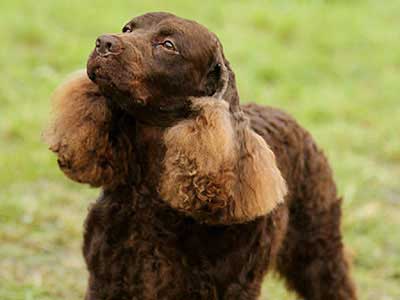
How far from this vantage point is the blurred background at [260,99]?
613 cm

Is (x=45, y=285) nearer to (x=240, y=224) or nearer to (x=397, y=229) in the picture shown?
(x=240, y=224)

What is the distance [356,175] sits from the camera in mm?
7637

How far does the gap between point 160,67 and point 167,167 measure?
0.39m

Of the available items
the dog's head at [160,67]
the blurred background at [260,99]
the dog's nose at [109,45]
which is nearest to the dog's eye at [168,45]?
the dog's head at [160,67]

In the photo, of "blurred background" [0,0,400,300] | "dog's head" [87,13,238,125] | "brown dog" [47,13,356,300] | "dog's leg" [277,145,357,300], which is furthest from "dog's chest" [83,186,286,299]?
"blurred background" [0,0,400,300]

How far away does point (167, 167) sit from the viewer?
3803 millimetres

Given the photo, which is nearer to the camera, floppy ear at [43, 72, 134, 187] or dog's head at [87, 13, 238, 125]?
dog's head at [87, 13, 238, 125]

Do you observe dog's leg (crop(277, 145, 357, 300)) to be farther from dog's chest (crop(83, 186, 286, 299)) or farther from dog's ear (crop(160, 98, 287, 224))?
dog's ear (crop(160, 98, 287, 224))

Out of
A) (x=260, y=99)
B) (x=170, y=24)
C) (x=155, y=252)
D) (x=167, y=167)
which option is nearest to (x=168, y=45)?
(x=170, y=24)

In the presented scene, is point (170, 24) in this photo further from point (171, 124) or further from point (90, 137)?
point (90, 137)

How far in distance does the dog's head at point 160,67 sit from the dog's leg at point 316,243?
118cm

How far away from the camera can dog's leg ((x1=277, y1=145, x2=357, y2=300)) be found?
5008 mm

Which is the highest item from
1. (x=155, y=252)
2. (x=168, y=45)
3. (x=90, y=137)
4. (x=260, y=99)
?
(x=260, y=99)

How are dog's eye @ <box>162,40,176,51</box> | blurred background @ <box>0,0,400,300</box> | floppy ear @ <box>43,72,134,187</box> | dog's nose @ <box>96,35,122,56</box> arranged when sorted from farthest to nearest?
blurred background @ <box>0,0,400,300</box>, floppy ear @ <box>43,72,134,187</box>, dog's eye @ <box>162,40,176,51</box>, dog's nose @ <box>96,35,122,56</box>
